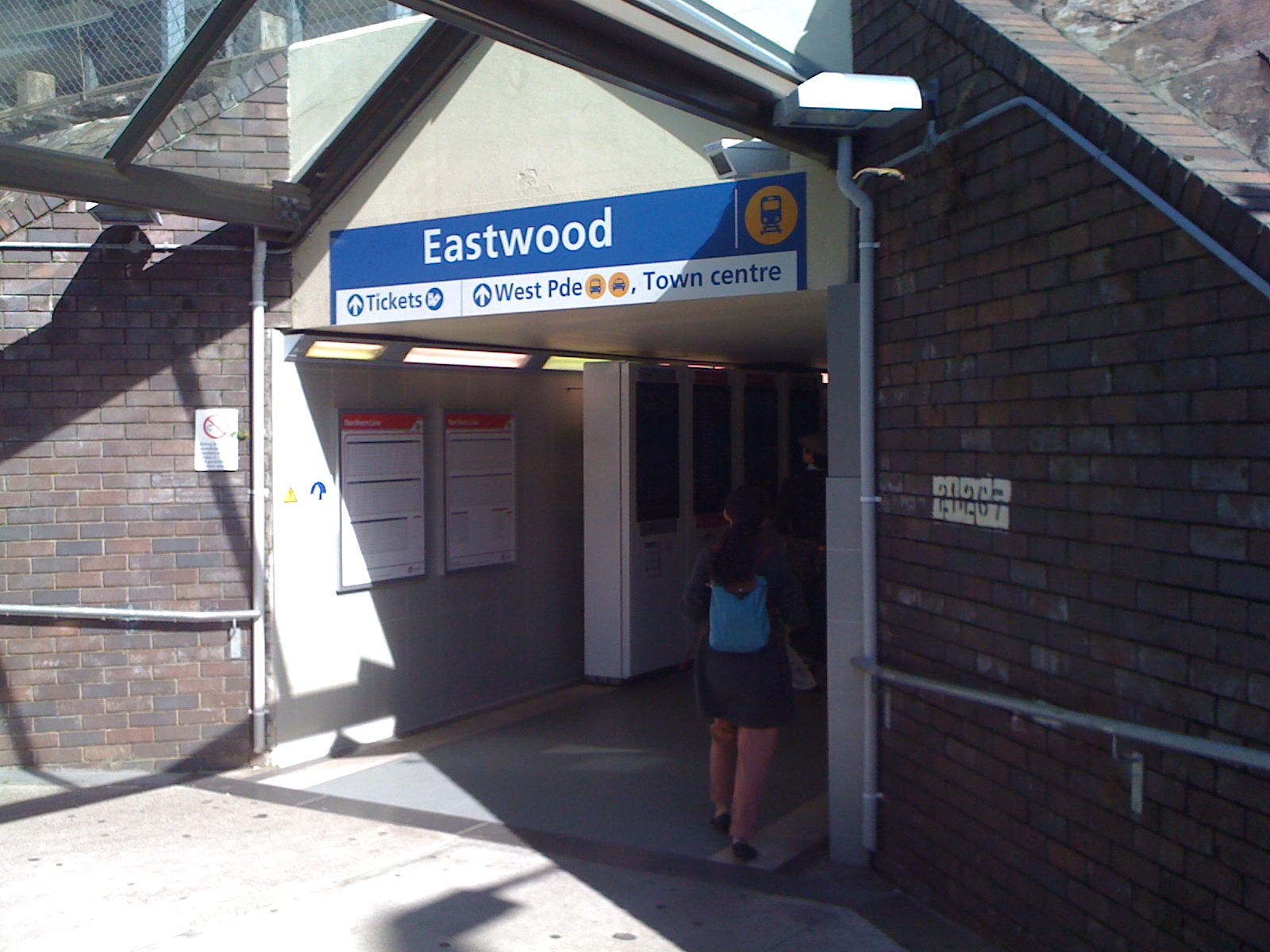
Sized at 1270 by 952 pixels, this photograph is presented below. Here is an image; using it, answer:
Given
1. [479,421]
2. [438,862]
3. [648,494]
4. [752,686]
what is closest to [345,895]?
[438,862]

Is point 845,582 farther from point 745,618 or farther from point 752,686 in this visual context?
point 752,686

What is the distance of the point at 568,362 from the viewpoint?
903cm

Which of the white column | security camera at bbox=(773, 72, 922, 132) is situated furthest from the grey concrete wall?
security camera at bbox=(773, 72, 922, 132)

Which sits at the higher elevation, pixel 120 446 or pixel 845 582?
pixel 120 446

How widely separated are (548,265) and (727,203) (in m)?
1.04

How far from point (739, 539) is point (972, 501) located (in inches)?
48.8

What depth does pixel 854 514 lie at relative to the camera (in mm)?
5016

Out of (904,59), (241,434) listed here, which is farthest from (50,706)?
(904,59)

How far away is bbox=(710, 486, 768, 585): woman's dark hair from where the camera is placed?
5121mm

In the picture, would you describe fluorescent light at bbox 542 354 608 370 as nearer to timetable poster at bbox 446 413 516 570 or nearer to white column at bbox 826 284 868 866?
timetable poster at bbox 446 413 516 570

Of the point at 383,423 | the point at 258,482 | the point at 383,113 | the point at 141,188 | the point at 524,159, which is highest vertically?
the point at 383,113

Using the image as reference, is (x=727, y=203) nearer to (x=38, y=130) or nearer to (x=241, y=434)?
(x=241, y=434)

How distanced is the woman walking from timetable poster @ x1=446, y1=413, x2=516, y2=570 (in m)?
2.94

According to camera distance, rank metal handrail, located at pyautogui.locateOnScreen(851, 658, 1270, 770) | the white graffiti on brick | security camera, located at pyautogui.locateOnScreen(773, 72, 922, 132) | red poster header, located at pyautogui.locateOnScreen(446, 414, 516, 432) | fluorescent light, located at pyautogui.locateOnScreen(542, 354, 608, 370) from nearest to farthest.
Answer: metal handrail, located at pyautogui.locateOnScreen(851, 658, 1270, 770)
the white graffiti on brick
security camera, located at pyautogui.locateOnScreen(773, 72, 922, 132)
red poster header, located at pyautogui.locateOnScreen(446, 414, 516, 432)
fluorescent light, located at pyautogui.locateOnScreen(542, 354, 608, 370)
